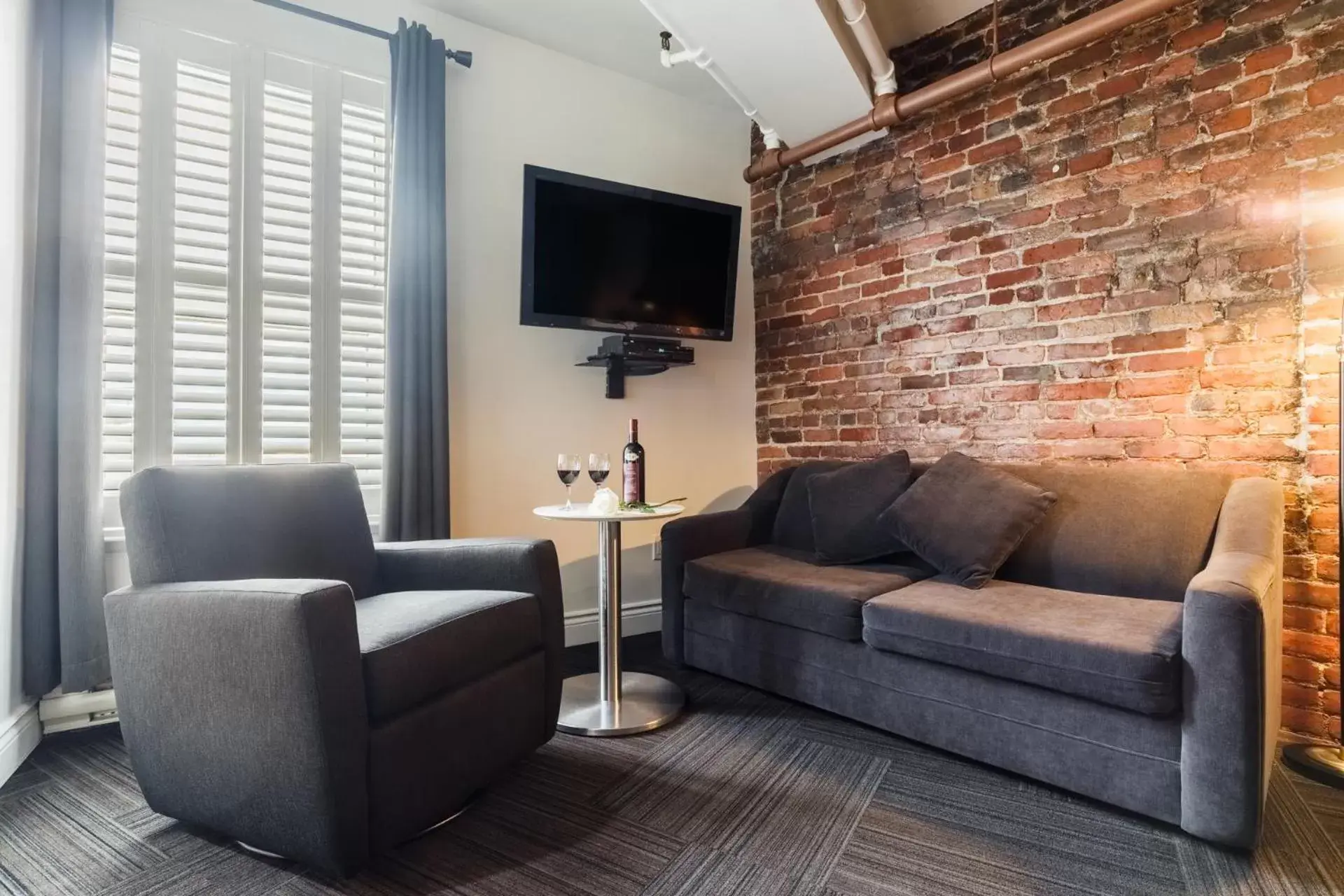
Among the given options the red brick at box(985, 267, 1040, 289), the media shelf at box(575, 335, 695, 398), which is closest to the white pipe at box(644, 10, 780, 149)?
the media shelf at box(575, 335, 695, 398)

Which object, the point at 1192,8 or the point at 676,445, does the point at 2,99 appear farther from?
the point at 1192,8

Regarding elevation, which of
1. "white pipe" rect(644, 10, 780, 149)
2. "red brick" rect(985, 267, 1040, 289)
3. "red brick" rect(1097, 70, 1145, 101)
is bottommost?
"red brick" rect(985, 267, 1040, 289)

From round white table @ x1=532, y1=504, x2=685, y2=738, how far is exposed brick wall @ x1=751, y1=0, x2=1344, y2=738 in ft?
4.87

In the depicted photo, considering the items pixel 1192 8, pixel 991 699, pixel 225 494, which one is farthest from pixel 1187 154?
pixel 225 494

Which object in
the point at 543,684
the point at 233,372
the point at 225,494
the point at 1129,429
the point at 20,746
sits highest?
the point at 233,372

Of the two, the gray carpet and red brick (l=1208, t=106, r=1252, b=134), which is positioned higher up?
red brick (l=1208, t=106, r=1252, b=134)

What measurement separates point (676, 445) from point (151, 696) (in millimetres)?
2435

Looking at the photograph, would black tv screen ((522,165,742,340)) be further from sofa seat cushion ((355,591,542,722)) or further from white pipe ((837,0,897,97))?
sofa seat cushion ((355,591,542,722))

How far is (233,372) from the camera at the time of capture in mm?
2523

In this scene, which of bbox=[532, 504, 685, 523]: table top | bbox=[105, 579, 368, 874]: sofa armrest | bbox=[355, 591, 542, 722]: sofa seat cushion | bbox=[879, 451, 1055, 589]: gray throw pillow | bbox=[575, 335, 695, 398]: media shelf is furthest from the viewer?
bbox=[575, 335, 695, 398]: media shelf

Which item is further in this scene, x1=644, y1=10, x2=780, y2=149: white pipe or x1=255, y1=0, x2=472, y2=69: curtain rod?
x1=644, y1=10, x2=780, y2=149: white pipe

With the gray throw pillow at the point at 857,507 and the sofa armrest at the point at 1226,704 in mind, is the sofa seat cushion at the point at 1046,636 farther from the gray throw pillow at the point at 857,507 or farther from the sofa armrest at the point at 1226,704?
the gray throw pillow at the point at 857,507

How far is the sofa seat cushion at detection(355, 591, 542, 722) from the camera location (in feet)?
5.02

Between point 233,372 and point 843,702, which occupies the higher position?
point 233,372
